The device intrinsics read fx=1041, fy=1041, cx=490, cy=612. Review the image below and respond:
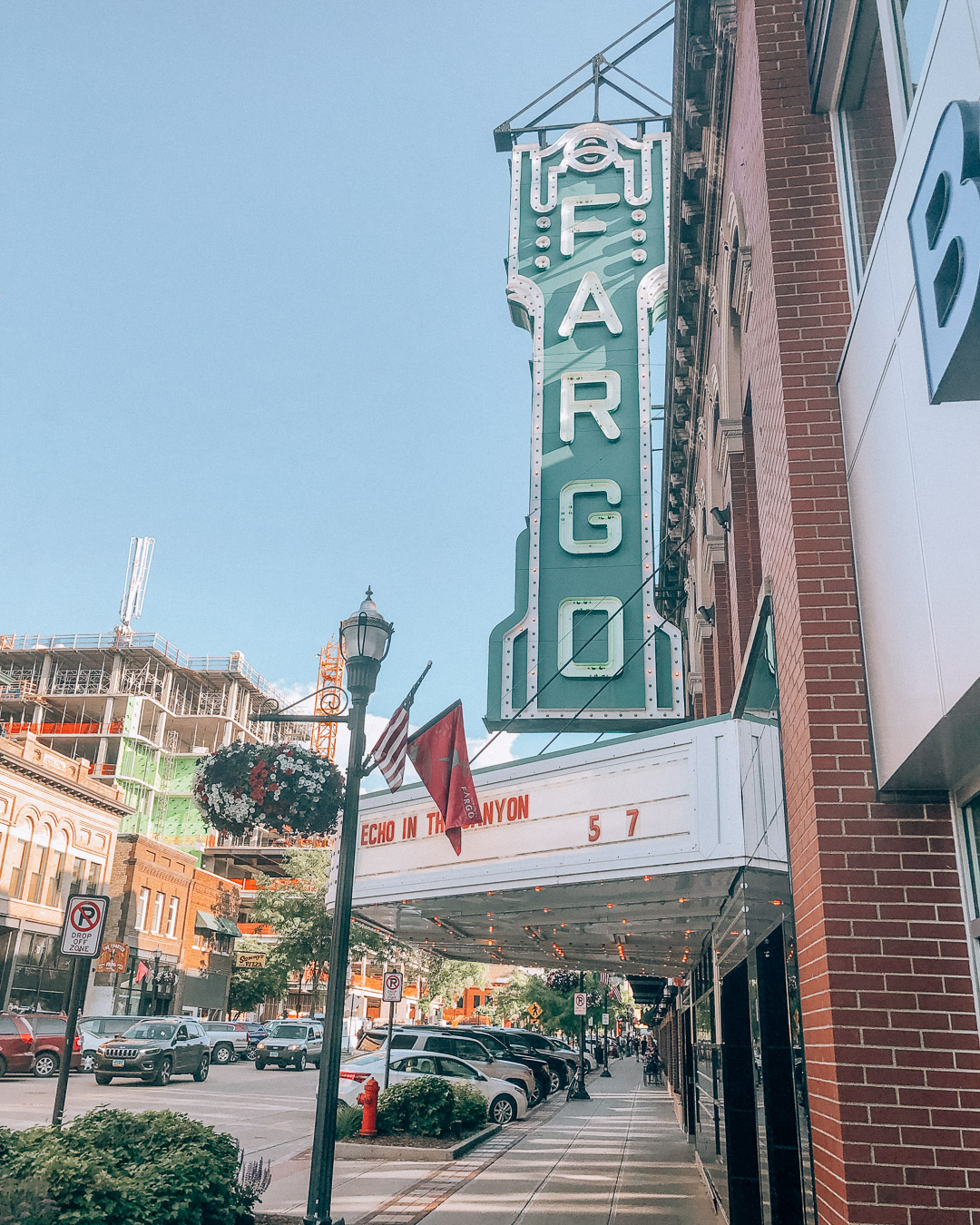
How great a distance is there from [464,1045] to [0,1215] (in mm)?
19893

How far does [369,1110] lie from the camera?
50.8ft

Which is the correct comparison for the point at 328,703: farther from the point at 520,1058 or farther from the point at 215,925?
the point at 520,1058

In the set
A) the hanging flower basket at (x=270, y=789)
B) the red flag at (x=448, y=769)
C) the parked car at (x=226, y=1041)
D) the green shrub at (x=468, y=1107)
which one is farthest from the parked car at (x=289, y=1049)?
the hanging flower basket at (x=270, y=789)

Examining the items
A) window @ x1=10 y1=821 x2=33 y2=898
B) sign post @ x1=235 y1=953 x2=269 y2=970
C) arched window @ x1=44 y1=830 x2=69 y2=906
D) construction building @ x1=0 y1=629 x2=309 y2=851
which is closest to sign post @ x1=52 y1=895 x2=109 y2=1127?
window @ x1=10 y1=821 x2=33 y2=898

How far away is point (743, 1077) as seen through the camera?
35.3 feet

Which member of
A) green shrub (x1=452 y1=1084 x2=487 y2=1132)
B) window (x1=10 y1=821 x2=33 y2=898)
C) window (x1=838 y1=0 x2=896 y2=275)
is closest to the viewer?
window (x1=838 y1=0 x2=896 y2=275)

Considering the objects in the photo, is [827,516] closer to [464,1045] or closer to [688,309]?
[688,309]

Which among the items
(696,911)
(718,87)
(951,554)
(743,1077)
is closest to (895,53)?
(951,554)

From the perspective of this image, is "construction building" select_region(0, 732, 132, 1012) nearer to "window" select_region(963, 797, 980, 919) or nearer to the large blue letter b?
"window" select_region(963, 797, 980, 919)

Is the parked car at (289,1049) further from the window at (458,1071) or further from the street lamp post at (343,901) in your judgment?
the street lamp post at (343,901)

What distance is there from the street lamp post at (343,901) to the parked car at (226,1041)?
29.3 meters

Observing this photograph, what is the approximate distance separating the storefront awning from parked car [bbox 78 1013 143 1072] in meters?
33.2

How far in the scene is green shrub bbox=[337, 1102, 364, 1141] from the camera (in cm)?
1535

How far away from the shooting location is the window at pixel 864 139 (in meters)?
6.36
